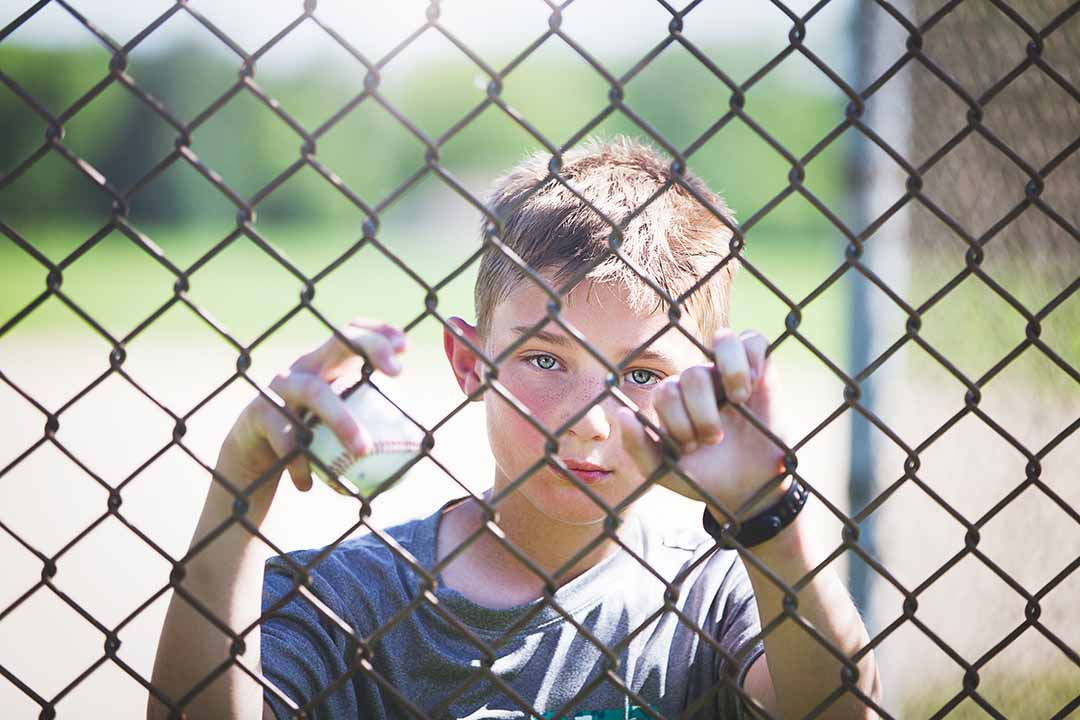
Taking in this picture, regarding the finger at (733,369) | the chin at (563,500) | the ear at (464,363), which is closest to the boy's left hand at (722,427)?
the finger at (733,369)

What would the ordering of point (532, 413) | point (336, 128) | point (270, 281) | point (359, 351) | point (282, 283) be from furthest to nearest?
point (270, 281) → point (282, 283) → point (336, 128) → point (532, 413) → point (359, 351)

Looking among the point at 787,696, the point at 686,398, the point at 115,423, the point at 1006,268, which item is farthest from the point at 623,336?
the point at 115,423

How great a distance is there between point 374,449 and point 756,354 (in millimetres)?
633

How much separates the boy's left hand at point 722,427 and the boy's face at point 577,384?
470 millimetres

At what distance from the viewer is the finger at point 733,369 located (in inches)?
67.0

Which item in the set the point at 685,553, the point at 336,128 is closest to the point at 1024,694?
the point at 685,553

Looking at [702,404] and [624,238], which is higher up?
[624,238]

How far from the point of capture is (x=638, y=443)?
172 cm

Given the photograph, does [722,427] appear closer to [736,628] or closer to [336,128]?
[736,628]

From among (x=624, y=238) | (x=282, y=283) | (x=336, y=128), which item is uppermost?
(x=336, y=128)

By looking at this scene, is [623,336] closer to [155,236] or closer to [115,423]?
[115,423]

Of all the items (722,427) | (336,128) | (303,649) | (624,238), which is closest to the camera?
(722,427)

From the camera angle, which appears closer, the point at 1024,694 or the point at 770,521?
the point at 770,521

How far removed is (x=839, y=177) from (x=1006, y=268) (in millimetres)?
674
